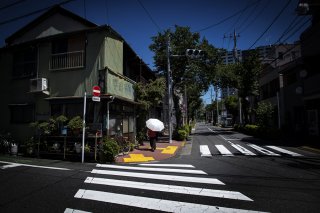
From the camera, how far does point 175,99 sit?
29875mm

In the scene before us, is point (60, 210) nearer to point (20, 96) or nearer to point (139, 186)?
point (139, 186)

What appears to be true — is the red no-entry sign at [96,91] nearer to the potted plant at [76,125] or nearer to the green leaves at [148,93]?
the potted plant at [76,125]

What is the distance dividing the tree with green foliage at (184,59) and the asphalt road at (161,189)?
19.0 meters

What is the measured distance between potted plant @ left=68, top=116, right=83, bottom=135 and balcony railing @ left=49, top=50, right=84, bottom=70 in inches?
127

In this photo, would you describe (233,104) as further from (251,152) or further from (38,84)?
(38,84)

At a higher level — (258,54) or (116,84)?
(258,54)

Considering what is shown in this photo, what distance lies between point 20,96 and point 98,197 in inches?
503

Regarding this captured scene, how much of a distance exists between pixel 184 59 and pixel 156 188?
22.0m

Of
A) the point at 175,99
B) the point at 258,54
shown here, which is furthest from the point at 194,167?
the point at 258,54

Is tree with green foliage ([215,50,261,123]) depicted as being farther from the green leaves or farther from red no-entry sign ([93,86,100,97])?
red no-entry sign ([93,86,100,97])

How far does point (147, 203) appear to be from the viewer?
550cm

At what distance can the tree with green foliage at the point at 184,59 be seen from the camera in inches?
1060

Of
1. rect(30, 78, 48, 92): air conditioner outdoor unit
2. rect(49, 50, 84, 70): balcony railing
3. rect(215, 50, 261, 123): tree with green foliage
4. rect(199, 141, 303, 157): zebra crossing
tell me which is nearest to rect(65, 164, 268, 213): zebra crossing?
rect(199, 141, 303, 157): zebra crossing

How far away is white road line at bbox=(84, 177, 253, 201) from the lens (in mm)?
6025
